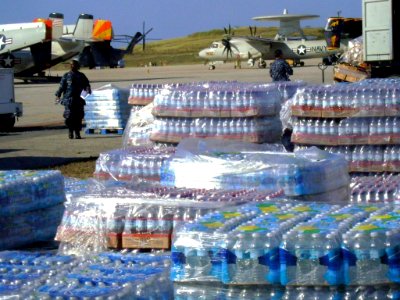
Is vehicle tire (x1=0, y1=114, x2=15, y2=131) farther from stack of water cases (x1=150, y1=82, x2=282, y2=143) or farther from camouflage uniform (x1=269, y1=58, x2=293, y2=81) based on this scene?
stack of water cases (x1=150, y1=82, x2=282, y2=143)

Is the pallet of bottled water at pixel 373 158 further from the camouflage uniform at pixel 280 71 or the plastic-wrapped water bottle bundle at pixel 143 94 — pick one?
the camouflage uniform at pixel 280 71

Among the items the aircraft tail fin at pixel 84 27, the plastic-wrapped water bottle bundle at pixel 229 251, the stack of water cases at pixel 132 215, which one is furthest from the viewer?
the aircraft tail fin at pixel 84 27

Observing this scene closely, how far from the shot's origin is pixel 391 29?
22250mm

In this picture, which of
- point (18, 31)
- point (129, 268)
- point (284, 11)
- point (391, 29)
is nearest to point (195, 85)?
point (129, 268)

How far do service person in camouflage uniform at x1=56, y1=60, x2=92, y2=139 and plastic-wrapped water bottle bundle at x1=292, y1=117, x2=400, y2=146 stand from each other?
995 cm

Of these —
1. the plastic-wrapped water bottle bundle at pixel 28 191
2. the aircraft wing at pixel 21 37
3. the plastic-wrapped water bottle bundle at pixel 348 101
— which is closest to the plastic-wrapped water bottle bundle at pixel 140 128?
the plastic-wrapped water bottle bundle at pixel 348 101

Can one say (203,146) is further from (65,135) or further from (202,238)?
(65,135)

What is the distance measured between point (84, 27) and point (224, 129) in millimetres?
50464

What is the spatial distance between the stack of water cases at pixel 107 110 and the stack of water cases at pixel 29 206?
1233cm

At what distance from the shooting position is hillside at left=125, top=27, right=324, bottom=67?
102312 millimetres

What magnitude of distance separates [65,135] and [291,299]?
55.6 feet

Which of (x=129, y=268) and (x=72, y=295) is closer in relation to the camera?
(x=72, y=295)

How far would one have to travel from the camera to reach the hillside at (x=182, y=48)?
102312mm

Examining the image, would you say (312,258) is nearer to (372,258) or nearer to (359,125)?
(372,258)
